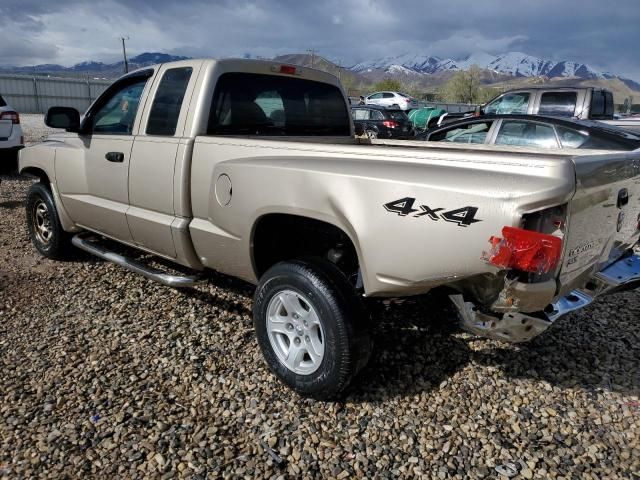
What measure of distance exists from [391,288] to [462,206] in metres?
0.55

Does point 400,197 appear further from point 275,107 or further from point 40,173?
point 40,173

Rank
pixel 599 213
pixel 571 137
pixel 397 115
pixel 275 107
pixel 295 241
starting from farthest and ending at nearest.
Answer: pixel 397 115
pixel 571 137
pixel 275 107
pixel 295 241
pixel 599 213

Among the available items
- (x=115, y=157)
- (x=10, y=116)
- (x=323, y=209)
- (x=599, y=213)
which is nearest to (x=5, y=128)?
(x=10, y=116)

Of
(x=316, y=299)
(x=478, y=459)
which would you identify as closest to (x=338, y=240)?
(x=316, y=299)

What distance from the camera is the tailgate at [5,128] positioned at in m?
8.70

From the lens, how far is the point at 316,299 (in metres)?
2.65

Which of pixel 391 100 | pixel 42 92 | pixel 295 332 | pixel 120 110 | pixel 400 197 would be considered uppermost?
pixel 42 92

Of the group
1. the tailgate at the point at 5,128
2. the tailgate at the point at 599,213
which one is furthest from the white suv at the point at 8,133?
the tailgate at the point at 599,213

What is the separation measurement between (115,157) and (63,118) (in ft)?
2.67

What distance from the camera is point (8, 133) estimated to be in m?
8.80

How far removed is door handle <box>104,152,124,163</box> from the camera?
12.8 feet

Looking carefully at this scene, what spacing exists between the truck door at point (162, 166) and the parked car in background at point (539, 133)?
4.97 m

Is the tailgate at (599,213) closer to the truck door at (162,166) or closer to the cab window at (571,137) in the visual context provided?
the truck door at (162,166)

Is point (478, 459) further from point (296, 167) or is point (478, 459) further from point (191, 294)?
point (191, 294)
